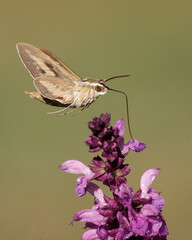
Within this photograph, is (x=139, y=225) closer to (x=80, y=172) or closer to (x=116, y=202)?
(x=116, y=202)

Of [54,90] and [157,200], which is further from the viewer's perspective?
[54,90]

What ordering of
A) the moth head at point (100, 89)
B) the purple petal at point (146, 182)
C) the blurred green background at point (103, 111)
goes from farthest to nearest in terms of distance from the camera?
1. the blurred green background at point (103, 111)
2. the moth head at point (100, 89)
3. the purple petal at point (146, 182)

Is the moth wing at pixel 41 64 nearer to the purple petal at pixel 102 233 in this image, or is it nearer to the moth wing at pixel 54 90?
the moth wing at pixel 54 90

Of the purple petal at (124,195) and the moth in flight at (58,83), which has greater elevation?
the moth in flight at (58,83)

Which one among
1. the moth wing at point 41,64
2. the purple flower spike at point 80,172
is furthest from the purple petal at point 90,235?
the moth wing at point 41,64

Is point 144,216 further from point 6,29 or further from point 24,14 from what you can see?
point 24,14

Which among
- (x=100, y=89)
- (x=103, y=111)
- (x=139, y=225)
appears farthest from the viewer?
(x=103, y=111)

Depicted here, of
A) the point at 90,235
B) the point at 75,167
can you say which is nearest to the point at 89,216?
the point at 90,235
